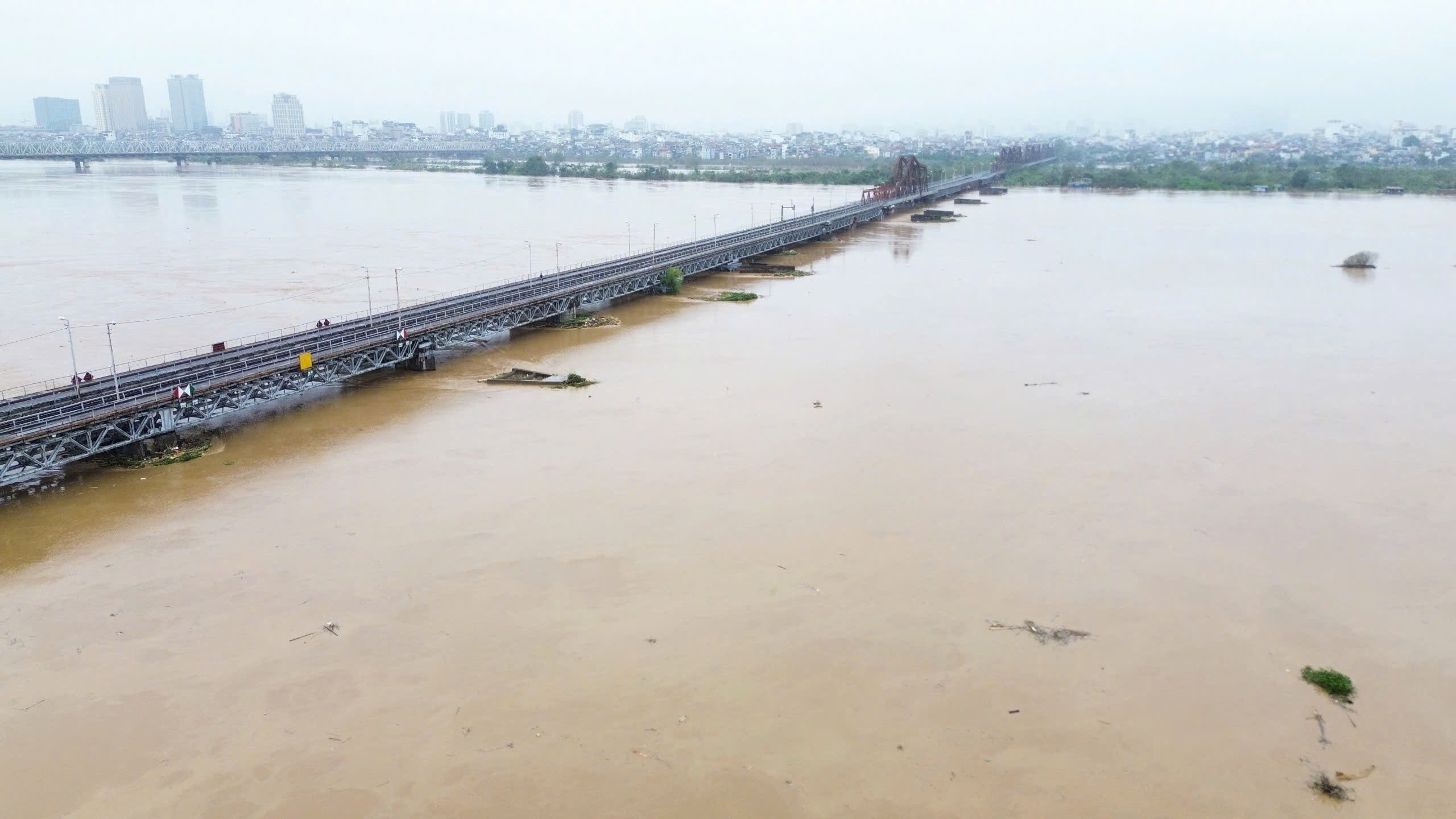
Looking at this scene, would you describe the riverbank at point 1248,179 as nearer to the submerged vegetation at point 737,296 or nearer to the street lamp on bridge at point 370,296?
the submerged vegetation at point 737,296

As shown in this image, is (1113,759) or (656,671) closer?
(1113,759)

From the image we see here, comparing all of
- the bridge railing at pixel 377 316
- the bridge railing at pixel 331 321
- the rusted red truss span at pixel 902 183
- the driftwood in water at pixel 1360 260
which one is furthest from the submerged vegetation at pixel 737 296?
the rusted red truss span at pixel 902 183

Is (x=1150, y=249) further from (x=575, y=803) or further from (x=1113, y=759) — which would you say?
(x=575, y=803)

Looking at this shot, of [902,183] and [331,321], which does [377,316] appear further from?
[902,183]

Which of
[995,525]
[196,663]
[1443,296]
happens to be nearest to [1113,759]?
[995,525]

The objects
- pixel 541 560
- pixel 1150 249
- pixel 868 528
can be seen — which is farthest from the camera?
pixel 1150 249

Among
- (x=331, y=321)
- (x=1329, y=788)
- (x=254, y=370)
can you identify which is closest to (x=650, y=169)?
(x=331, y=321)
